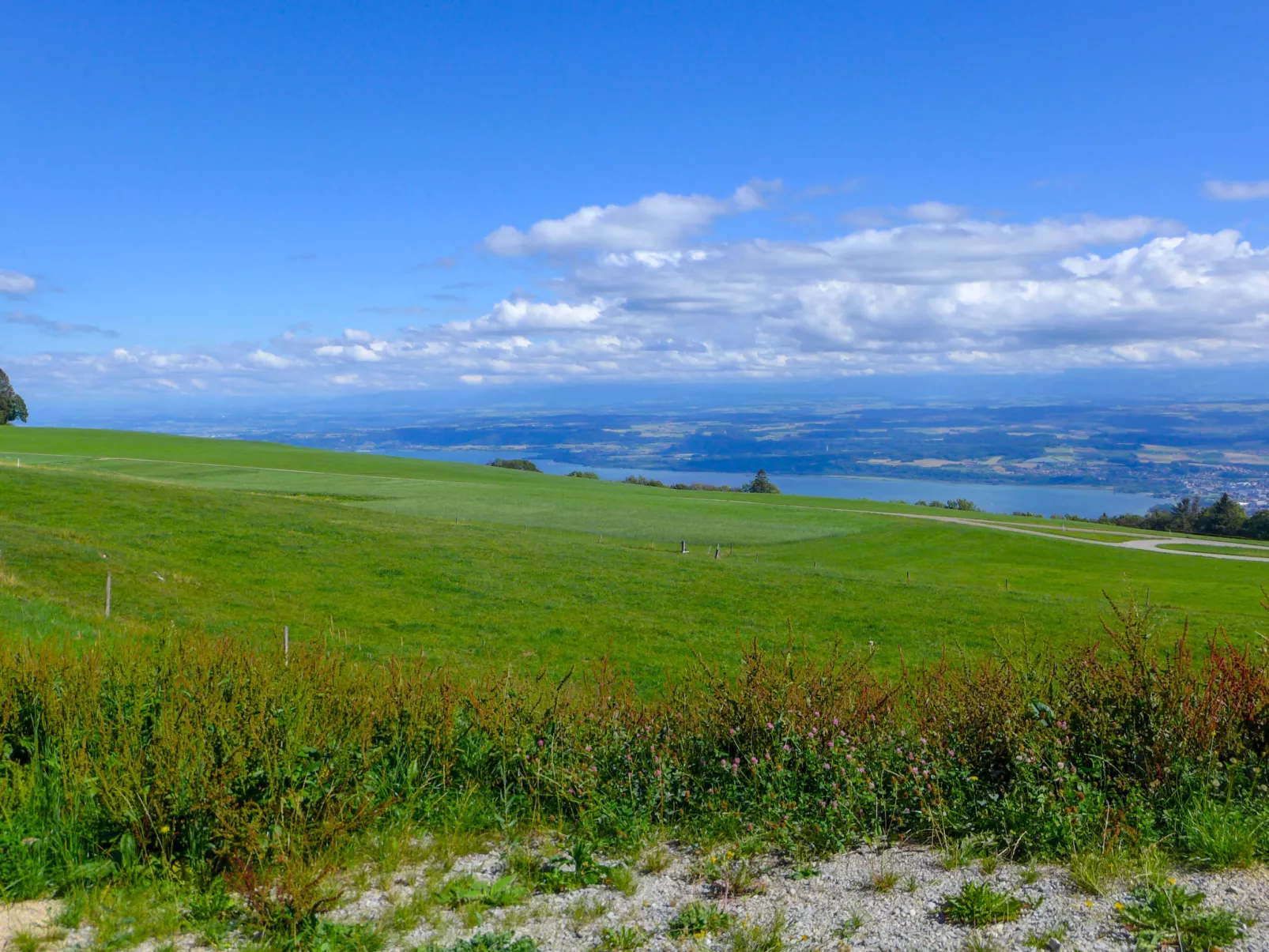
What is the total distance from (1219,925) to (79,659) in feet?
27.8

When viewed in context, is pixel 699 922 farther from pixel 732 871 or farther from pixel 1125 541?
pixel 1125 541

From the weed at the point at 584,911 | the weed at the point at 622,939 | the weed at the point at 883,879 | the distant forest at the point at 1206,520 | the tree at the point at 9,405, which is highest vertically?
the tree at the point at 9,405

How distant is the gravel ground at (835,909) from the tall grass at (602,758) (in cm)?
32

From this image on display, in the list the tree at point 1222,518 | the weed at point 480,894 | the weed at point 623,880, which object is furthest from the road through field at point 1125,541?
the weed at point 480,894

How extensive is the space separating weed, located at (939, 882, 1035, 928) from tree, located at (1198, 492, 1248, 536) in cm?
9908

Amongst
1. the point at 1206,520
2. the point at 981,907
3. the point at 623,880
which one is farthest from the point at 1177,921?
the point at 1206,520

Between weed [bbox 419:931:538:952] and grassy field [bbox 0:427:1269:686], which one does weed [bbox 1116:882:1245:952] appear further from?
grassy field [bbox 0:427:1269:686]

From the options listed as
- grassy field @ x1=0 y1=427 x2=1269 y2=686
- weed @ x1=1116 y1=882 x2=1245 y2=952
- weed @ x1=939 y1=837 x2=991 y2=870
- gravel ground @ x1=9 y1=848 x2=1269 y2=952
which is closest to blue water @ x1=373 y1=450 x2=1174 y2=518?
grassy field @ x1=0 y1=427 x2=1269 y2=686

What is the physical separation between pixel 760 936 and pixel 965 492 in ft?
517

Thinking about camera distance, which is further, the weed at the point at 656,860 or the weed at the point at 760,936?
the weed at the point at 656,860

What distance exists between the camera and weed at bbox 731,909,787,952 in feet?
14.6

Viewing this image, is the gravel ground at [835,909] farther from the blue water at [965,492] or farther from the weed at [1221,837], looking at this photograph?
the blue water at [965,492]

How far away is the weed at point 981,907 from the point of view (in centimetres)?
459

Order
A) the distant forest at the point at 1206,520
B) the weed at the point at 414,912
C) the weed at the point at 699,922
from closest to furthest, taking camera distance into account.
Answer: the weed at the point at 699,922, the weed at the point at 414,912, the distant forest at the point at 1206,520
